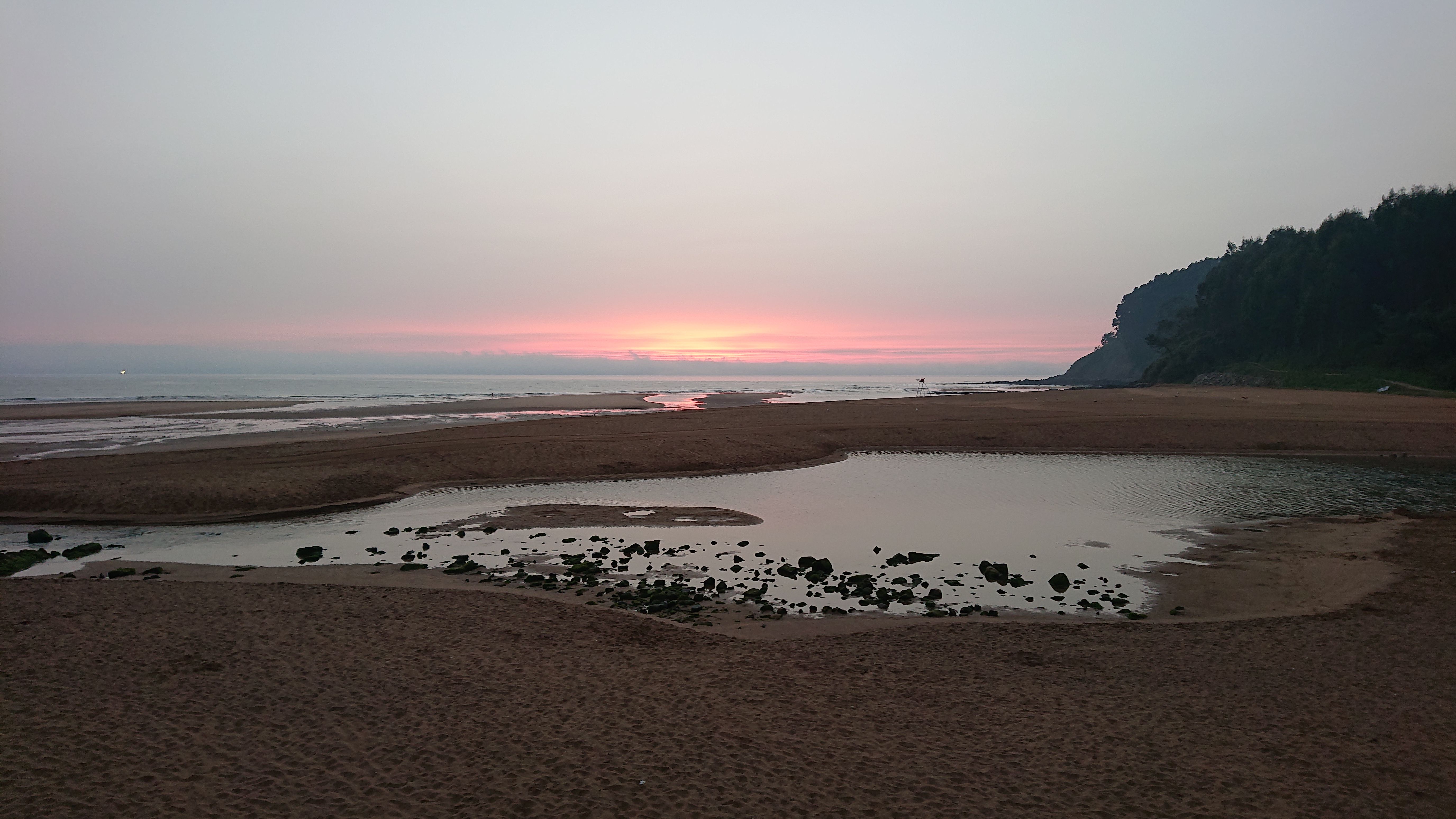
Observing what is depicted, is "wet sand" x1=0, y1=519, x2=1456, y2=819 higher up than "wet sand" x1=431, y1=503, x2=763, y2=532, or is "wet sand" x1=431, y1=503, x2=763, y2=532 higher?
"wet sand" x1=0, y1=519, x2=1456, y2=819

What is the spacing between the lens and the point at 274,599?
1263cm

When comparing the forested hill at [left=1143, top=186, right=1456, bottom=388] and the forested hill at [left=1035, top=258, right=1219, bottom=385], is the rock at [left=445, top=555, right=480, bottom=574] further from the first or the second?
the forested hill at [left=1035, top=258, right=1219, bottom=385]

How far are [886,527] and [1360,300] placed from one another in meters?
87.1

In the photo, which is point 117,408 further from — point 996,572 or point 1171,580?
point 1171,580

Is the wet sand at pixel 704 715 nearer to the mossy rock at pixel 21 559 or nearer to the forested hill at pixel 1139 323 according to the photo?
the mossy rock at pixel 21 559

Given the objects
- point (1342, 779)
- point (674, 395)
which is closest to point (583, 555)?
point (1342, 779)

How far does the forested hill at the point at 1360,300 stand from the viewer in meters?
66.4

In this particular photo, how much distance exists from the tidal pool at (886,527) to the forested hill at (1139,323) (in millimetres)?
156993

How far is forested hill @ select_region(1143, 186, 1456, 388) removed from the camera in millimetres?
66375

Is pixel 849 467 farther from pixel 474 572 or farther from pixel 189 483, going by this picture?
pixel 189 483

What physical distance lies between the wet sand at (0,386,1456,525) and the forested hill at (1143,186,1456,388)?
2110 centimetres

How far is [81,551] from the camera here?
55.0 feet

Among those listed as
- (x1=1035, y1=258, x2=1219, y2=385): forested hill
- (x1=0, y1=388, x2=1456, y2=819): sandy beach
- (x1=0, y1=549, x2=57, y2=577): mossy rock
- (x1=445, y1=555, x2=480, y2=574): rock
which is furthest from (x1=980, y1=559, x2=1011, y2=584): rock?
(x1=1035, y1=258, x2=1219, y2=385): forested hill

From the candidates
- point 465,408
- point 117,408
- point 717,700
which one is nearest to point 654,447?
point 717,700
